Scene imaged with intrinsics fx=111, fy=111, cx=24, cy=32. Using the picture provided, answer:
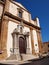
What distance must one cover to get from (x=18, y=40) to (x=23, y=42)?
113 cm

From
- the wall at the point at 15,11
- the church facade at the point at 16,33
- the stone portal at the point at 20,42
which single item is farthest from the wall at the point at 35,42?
the wall at the point at 15,11

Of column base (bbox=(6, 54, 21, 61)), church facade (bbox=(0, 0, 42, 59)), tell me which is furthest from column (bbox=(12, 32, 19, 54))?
column base (bbox=(6, 54, 21, 61))

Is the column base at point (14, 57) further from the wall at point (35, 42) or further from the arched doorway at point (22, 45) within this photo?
the wall at point (35, 42)

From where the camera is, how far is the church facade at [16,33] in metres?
13.8

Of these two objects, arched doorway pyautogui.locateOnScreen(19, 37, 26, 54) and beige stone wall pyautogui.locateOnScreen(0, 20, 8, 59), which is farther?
arched doorway pyautogui.locateOnScreen(19, 37, 26, 54)

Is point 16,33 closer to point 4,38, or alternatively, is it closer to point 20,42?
point 20,42

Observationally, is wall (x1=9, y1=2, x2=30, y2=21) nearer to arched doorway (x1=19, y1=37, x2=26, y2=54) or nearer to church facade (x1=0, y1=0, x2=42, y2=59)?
church facade (x1=0, y1=0, x2=42, y2=59)

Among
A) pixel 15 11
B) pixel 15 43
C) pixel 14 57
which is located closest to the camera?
pixel 14 57

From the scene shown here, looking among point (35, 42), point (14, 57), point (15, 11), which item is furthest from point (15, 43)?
point (15, 11)

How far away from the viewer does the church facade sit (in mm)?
13766

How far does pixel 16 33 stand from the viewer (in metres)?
15.0

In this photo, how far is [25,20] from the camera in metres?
18.2

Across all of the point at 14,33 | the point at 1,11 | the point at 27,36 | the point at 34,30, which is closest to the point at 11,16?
the point at 1,11

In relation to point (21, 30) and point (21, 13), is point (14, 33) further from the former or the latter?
point (21, 13)
